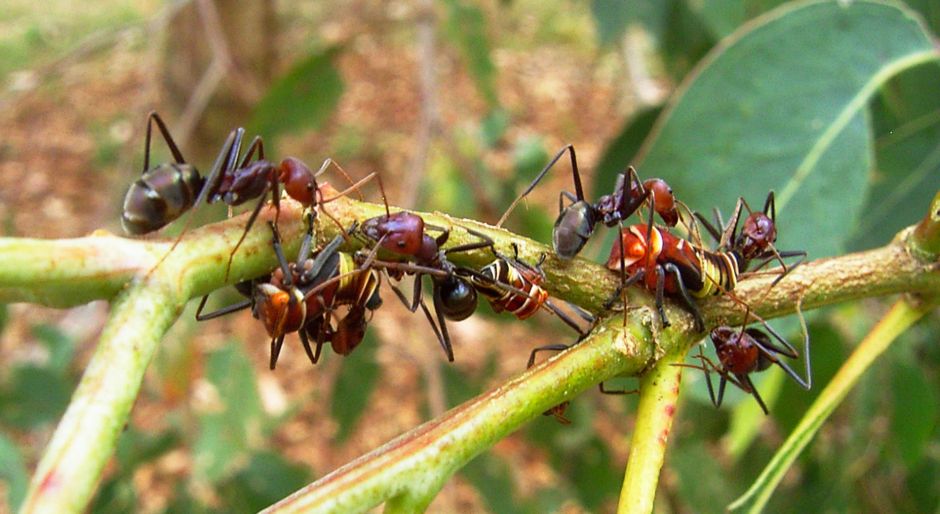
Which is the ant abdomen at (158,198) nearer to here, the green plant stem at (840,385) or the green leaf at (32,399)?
the green plant stem at (840,385)

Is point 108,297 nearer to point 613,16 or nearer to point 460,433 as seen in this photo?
point 460,433

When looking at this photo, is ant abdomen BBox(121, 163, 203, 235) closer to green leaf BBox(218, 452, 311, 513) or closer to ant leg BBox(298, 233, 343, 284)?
ant leg BBox(298, 233, 343, 284)

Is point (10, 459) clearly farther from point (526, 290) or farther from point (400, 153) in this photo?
point (400, 153)

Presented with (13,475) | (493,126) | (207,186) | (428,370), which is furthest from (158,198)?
(493,126)

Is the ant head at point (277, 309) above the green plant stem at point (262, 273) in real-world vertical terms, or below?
below

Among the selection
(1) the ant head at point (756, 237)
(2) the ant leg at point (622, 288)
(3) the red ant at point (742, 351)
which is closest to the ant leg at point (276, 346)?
(2) the ant leg at point (622, 288)

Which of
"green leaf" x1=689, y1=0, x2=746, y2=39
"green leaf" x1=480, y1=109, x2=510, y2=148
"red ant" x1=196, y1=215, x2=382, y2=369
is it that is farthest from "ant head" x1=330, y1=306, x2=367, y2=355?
"green leaf" x1=480, y1=109, x2=510, y2=148

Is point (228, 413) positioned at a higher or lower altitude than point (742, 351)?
lower
